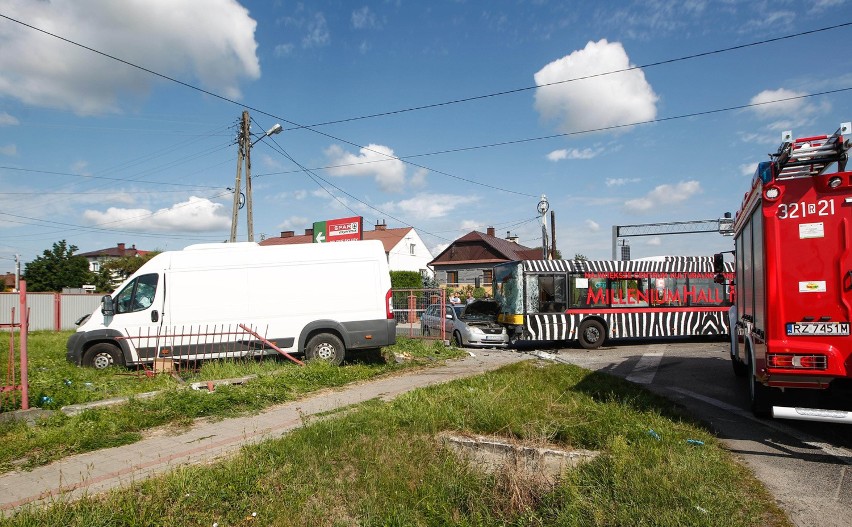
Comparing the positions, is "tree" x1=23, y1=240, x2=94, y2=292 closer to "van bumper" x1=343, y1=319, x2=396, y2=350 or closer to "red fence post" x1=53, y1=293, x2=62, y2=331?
"red fence post" x1=53, y1=293, x2=62, y2=331

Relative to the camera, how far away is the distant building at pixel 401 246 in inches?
2047

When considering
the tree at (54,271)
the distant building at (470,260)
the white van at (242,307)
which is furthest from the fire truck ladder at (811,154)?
the tree at (54,271)

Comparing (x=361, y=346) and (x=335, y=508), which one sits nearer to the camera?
(x=335, y=508)

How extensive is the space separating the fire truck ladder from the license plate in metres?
1.61

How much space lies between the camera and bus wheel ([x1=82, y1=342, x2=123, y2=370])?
35.8 ft

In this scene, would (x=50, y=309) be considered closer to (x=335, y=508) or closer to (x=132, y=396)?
(x=132, y=396)

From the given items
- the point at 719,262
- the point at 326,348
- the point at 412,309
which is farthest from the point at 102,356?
the point at 719,262

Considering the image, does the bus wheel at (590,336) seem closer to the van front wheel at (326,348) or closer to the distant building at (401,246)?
the van front wheel at (326,348)

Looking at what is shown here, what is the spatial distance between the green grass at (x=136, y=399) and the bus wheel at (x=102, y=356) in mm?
303

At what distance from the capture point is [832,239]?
579 centimetres

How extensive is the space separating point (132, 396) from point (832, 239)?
9.08 metres

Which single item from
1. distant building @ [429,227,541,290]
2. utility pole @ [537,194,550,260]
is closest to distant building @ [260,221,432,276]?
distant building @ [429,227,541,290]

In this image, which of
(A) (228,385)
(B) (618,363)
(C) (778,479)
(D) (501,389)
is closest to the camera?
(C) (778,479)

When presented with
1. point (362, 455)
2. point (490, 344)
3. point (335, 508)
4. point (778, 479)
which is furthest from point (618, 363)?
point (335, 508)
